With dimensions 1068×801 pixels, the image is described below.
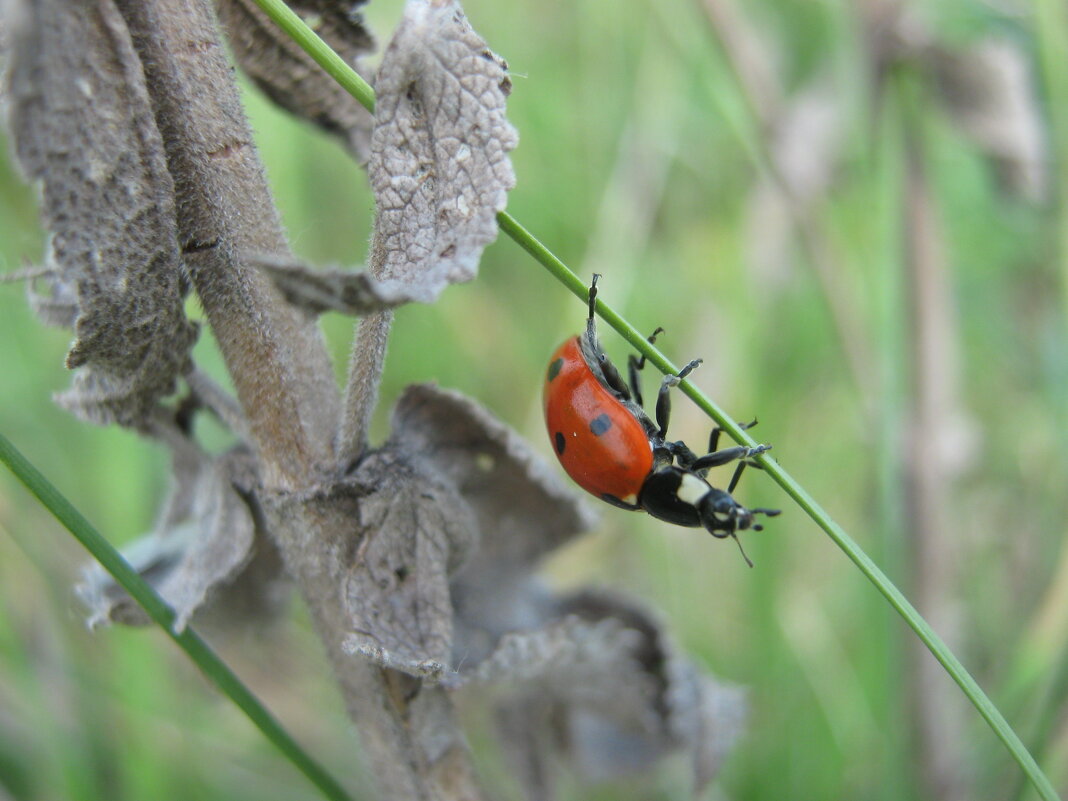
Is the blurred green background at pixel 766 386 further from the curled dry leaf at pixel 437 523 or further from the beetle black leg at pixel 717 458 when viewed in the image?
the curled dry leaf at pixel 437 523

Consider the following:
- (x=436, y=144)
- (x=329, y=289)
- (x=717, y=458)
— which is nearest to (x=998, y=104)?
(x=717, y=458)

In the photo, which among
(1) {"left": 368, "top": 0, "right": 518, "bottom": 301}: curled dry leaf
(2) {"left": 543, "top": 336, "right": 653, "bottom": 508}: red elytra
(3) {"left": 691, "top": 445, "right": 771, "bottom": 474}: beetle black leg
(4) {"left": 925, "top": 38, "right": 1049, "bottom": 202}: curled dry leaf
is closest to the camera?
(1) {"left": 368, "top": 0, "right": 518, "bottom": 301}: curled dry leaf

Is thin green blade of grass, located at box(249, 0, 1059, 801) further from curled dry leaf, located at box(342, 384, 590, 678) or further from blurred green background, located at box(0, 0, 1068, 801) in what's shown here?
blurred green background, located at box(0, 0, 1068, 801)

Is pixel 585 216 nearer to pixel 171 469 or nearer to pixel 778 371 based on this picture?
pixel 778 371

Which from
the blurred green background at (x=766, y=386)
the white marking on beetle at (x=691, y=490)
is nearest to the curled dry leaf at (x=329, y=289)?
the white marking on beetle at (x=691, y=490)

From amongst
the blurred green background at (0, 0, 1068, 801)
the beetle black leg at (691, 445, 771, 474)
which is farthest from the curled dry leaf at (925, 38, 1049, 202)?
the beetle black leg at (691, 445, 771, 474)

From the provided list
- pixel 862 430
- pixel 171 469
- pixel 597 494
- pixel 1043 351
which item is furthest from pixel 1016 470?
pixel 171 469

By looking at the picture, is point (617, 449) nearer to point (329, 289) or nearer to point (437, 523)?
point (437, 523)
